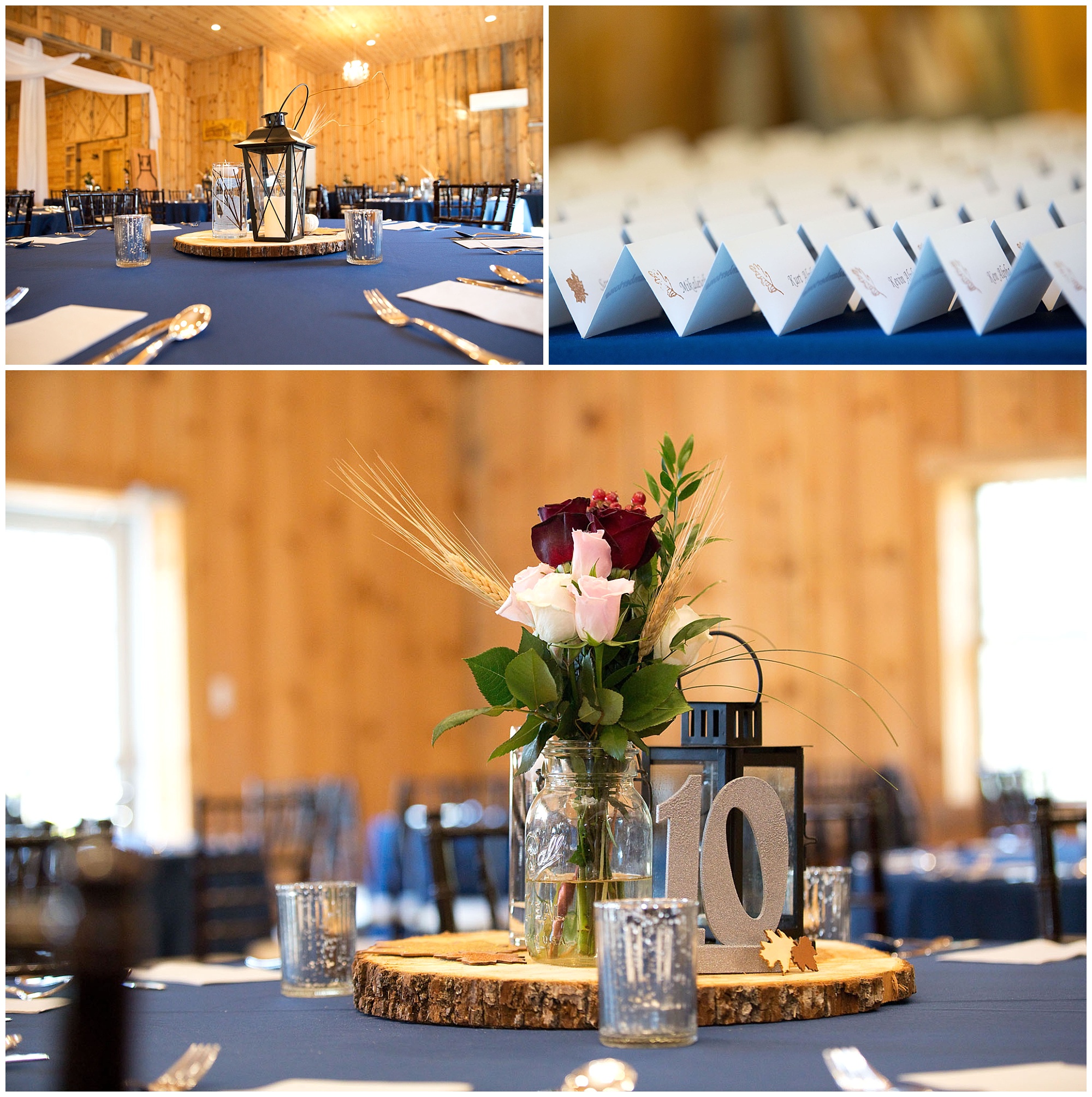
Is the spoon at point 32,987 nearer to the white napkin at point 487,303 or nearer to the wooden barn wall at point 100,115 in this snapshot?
the white napkin at point 487,303

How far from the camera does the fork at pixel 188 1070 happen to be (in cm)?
82

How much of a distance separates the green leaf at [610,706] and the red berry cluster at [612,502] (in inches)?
6.4

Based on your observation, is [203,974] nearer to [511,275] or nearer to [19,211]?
[511,275]

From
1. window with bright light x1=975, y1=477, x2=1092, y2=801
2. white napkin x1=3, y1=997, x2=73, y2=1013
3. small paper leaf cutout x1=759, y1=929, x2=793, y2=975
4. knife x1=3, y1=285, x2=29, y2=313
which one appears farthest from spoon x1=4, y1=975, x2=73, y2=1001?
window with bright light x1=975, y1=477, x2=1092, y2=801

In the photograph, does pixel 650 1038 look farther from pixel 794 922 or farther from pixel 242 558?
pixel 242 558

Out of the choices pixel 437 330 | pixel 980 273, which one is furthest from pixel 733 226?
pixel 437 330

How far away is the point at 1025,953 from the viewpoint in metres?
1.40

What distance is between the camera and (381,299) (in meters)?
1.86

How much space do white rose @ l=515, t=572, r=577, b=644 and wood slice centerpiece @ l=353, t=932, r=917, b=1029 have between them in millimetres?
285

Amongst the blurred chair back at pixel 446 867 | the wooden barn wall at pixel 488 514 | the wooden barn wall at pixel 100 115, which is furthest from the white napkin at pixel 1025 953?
the wooden barn wall at pixel 488 514

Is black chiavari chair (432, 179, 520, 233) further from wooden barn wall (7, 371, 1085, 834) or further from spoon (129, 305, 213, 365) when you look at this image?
wooden barn wall (7, 371, 1085, 834)

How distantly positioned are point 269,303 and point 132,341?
223 millimetres

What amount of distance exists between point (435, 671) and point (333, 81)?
3938 millimetres

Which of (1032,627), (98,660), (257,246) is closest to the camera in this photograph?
(257,246)
